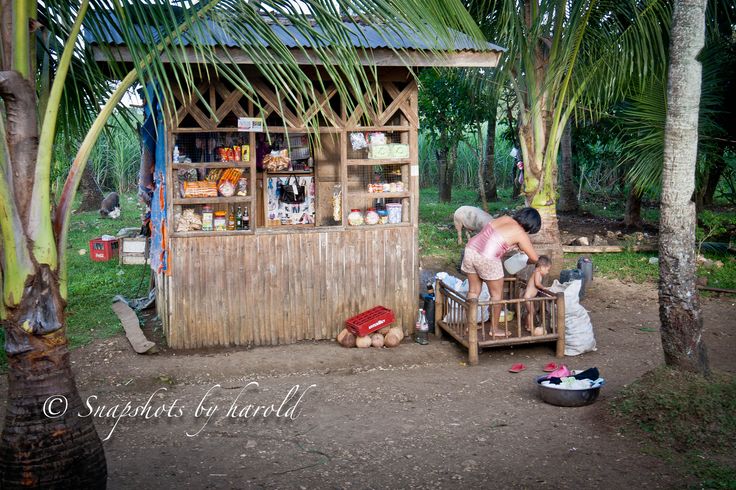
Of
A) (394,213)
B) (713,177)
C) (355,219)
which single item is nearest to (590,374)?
(394,213)

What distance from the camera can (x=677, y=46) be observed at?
18.2 feet

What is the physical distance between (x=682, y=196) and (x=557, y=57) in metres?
4.73

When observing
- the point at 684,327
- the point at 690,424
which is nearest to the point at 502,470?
the point at 690,424

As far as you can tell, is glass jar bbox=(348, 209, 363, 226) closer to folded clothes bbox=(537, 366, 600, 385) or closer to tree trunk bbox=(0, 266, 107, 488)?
folded clothes bbox=(537, 366, 600, 385)

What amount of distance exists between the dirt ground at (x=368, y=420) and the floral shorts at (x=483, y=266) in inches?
34.2

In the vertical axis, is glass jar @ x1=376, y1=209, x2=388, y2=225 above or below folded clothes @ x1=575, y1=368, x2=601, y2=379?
above

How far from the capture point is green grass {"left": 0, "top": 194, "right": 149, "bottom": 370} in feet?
28.1

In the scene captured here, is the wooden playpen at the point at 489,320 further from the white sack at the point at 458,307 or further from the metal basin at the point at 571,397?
the metal basin at the point at 571,397

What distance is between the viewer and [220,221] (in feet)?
25.8

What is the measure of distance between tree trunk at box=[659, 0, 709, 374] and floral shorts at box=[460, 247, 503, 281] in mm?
2294

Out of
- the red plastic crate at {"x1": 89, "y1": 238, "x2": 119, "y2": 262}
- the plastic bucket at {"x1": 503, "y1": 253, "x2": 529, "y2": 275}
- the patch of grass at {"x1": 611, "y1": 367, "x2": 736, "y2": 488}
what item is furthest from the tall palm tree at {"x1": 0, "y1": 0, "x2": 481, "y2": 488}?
the red plastic crate at {"x1": 89, "y1": 238, "x2": 119, "y2": 262}

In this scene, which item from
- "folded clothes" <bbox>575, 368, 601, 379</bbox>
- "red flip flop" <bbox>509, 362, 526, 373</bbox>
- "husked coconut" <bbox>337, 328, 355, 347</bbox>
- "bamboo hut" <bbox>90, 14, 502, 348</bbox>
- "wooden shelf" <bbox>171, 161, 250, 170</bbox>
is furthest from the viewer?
"husked coconut" <bbox>337, 328, 355, 347</bbox>

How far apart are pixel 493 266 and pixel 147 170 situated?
4455 millimetres

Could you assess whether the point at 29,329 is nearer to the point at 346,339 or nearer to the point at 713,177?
the point at 346,339
